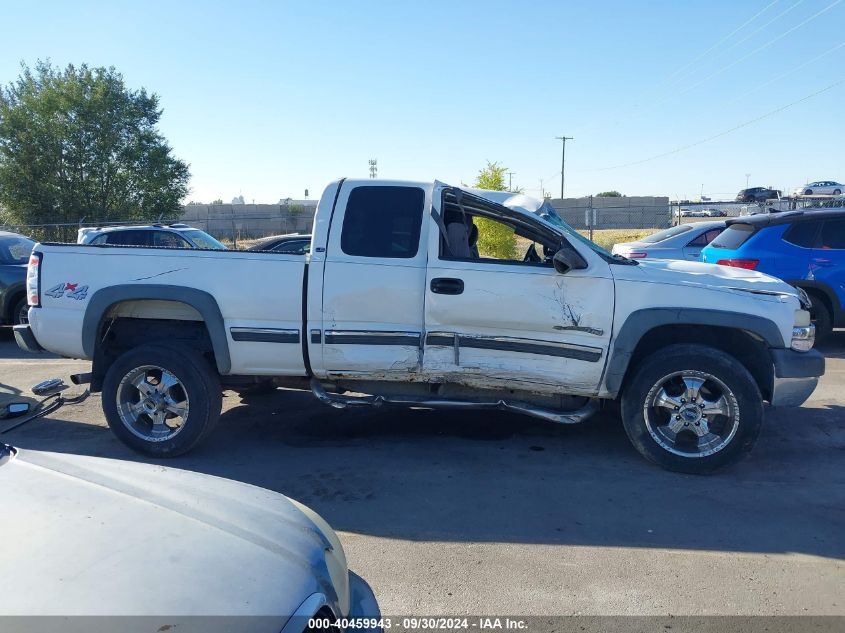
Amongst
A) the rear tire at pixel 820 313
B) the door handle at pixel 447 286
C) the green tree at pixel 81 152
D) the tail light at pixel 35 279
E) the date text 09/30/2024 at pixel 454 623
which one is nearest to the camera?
the date text 09/30/2024 at pixel 454 623

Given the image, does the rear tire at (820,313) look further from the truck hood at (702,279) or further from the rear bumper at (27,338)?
the rear bumper at (27,338)

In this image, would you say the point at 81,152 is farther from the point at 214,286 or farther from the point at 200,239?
the point at 214,286

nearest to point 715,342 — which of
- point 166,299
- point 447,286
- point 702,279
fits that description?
point 702,279

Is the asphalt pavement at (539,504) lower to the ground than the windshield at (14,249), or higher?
lower

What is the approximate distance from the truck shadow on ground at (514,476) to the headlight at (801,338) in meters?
0.91

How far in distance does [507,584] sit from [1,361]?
856 cm

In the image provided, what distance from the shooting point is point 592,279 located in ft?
16.7

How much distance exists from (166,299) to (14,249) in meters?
7.50

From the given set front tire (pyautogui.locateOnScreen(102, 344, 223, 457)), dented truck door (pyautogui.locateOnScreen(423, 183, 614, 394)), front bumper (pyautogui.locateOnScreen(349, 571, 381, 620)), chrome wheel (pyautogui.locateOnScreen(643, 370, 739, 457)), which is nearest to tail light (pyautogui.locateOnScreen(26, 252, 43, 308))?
front tire (pyautogui.locateOnScreen(102, 344, 223, 457))

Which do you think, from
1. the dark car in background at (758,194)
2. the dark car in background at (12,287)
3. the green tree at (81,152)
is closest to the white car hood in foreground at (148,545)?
the dark car in background at (12,287)

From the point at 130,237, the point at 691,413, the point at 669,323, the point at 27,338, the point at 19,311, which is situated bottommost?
the point at 691,413

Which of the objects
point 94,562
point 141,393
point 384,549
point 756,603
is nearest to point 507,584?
point 384,549

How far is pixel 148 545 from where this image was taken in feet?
7.10

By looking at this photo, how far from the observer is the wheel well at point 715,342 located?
17.0 ft
